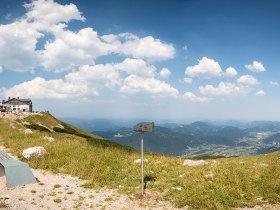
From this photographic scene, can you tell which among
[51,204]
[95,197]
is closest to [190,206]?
[95,197]

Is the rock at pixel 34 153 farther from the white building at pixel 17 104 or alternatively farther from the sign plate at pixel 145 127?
the white building at pixel 17 104

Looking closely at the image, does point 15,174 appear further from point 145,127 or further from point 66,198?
point 145,127

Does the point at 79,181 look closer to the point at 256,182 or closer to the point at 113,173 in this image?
the point at 113,173

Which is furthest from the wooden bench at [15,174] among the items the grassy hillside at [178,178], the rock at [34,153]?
the rock at [34,153]

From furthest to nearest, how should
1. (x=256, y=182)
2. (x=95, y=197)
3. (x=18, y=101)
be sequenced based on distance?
(x=18, y=101) → (x=256, y=182) → (x=95, y=197)

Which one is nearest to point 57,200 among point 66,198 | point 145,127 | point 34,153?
point 66,198

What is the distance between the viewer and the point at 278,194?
17.1 meters

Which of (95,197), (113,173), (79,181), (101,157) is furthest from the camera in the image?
(101,157)

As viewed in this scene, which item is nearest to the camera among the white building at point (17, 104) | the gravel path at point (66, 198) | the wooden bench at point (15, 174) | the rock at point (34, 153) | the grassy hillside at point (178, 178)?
the gravel path at point (66, 198)

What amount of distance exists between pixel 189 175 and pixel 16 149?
20.0 m

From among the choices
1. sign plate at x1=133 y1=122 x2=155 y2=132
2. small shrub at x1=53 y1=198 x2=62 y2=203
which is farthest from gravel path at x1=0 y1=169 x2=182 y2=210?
sign plate at x1=133 y1=122 x2=155 y2=132

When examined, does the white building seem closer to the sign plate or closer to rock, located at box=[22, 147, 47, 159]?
rock, located at box=[22, 147, 47, 159]

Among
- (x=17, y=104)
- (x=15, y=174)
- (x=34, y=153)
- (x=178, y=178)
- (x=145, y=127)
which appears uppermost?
(x=17, y=104)

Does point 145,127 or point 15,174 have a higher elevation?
point 145,127
